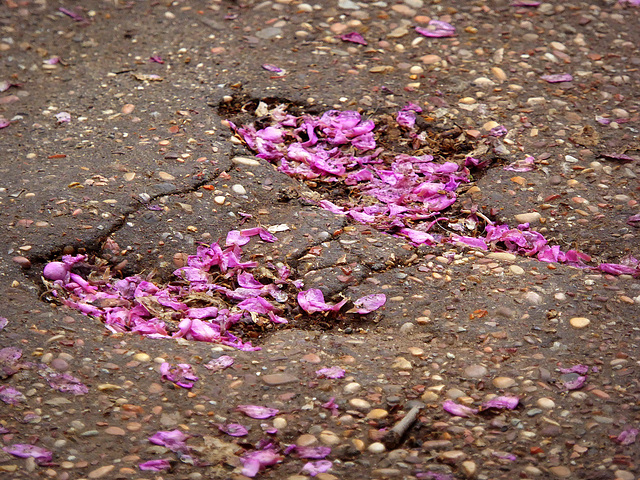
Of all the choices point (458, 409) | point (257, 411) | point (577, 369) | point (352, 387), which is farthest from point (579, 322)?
point (257, 411)

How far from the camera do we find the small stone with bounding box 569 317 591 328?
7.25 ft

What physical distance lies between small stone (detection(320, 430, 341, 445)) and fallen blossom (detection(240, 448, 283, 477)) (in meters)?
0.12

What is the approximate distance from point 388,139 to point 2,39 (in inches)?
79.9

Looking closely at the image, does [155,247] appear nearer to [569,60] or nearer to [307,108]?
[307,108]

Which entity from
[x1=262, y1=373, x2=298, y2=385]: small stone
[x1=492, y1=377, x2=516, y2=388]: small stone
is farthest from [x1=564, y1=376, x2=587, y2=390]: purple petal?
[x1=262, y1=373, x2=298, y2=385]: small stone

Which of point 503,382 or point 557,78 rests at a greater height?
point 557,78

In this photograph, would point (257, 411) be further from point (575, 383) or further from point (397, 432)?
point (575, 383)

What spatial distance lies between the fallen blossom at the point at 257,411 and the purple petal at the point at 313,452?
0.42ft

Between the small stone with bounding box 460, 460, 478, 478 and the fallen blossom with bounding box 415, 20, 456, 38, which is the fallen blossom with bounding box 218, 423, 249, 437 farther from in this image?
the fallen blossom with bounding box 415, 20, 456, 38

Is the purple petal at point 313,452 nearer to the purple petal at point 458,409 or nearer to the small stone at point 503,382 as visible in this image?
the purple petal at point 458,409

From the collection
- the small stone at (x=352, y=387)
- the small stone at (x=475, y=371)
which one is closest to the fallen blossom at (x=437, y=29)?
the small stone at (x=475, y=371)

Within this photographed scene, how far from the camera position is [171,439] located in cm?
189

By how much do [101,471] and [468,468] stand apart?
3.01ft

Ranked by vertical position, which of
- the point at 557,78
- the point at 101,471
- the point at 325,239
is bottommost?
the point at 101,471
